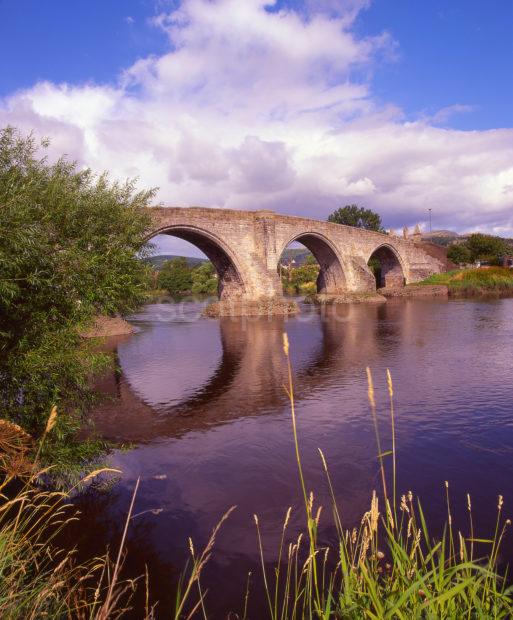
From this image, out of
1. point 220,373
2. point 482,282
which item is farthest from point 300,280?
point 220,373

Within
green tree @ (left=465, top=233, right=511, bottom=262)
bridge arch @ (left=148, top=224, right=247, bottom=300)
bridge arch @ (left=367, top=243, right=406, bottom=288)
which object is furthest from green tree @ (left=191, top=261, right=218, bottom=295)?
green tree @ (left=465, top=233, right=511, bottom=262)

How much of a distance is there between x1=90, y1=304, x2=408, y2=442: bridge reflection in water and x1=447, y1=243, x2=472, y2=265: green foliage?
57.4m

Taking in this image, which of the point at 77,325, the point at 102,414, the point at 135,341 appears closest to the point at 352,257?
the point at 135,341

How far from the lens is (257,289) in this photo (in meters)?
34.5

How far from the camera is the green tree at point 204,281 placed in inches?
2992

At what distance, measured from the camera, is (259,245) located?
3462cm

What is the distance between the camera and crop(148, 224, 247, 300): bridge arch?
102 feet

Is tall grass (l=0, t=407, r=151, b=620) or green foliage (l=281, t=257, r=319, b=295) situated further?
green foliage (l=281, t=257, r=319, b=295)

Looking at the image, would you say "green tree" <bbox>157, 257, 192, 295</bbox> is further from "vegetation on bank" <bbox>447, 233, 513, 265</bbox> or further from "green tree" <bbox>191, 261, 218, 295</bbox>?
"vegetation on bank" <bbox>447, 233, 513, 265</bbox>

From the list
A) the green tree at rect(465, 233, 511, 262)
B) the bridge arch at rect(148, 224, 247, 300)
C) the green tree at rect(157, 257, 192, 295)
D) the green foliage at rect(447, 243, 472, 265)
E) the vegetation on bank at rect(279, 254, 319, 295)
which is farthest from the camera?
the green tree at rect(157, 257, 192, 295)

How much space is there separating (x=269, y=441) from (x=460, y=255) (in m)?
77.7

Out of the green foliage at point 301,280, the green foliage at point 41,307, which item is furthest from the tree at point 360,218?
the green foliage at point 41,307

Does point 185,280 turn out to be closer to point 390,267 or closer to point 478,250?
point 390,267

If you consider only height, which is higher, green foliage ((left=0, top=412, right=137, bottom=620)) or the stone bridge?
the stone bridge
